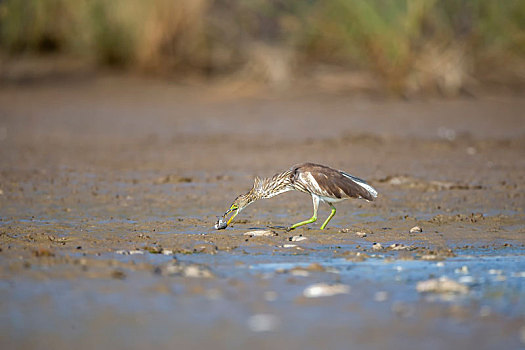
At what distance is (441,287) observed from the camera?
541cm

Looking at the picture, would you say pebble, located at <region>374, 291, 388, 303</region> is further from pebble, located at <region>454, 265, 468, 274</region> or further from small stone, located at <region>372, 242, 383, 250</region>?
small stone, located at <region>372, 242, 383, 250</region>

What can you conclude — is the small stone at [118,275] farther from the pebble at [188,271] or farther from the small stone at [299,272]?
the small stone at [299,272]

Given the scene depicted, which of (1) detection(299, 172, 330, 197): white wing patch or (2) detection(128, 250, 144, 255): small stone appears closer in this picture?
(2) detection(128, 250, 144, 255): small stone

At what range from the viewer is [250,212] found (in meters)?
8.69

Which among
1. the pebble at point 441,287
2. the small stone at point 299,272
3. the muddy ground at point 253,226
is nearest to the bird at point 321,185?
the muddy ground at point 253,226

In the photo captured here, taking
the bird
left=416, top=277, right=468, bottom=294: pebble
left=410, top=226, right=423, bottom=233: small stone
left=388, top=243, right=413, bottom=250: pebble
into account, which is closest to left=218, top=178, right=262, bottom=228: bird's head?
the bird

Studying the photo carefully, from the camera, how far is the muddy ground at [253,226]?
15.4 feet

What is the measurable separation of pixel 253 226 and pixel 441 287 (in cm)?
268

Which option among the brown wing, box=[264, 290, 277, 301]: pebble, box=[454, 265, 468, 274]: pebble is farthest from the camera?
A: the brown wing

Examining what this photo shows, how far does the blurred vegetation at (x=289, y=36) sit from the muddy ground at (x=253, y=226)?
0.75 meters

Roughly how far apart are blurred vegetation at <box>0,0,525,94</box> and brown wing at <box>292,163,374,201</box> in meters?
7.57

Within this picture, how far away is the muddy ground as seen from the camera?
4.68m

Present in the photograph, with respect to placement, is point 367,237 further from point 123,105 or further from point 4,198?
point 123,105

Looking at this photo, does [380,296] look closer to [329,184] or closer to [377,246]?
[377,246]
